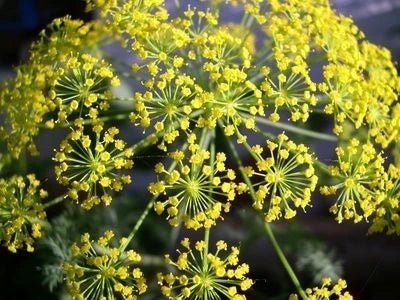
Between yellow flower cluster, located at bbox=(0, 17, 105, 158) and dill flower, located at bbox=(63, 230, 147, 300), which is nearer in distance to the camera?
dill flower, located at bbox=(63, 230, 147, 300)

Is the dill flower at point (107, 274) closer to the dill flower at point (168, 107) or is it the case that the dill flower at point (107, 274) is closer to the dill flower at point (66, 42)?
the dill flower at point (168, 107)

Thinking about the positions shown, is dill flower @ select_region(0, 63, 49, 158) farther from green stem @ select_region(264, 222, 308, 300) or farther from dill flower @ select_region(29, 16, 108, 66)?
green stem @ select_region(264, 222, 308, 300)

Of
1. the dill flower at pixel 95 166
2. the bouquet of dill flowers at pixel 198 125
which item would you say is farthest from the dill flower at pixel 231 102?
the dill flower at pixel 95 166

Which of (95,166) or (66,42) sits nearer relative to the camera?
(95,166)

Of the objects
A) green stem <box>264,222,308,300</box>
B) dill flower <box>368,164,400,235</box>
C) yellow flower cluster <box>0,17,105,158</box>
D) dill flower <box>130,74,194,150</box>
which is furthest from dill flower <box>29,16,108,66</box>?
dill flower <box>368,164,400,235</box>

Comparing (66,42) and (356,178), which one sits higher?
(66,42)

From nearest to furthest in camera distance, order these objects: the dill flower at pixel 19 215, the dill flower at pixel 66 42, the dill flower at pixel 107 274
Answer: the dill flower at pixel 107 274
the dill flower at pixel 19 215
the dill flower at pixel 66 42

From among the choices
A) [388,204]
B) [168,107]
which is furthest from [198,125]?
[388,204]

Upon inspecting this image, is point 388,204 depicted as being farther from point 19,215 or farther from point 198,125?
point 19,215
